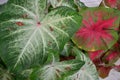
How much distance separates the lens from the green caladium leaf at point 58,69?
1.04 metres

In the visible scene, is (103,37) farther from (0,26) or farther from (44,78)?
(0,26)

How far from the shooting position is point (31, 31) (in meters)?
0.98

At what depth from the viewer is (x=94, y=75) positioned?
1223 mm

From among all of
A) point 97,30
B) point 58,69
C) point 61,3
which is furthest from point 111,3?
point 58,69

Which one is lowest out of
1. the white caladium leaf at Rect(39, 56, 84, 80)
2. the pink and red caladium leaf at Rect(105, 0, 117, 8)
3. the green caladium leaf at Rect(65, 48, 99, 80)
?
the green caladium leaf at Rect(65, 48, 99, 80)

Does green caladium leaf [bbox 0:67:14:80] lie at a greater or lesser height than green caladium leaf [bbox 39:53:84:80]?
lesser

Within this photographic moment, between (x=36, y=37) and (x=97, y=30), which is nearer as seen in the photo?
(x=36, y=37)

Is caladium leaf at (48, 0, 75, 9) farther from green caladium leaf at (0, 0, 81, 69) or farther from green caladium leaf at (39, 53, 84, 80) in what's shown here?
green caladium leaf at (39, 53, 84, 80)

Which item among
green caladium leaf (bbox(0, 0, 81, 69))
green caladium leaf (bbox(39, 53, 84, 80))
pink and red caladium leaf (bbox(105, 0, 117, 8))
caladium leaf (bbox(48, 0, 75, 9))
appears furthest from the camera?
pink and red caladium leaf (bbox(105, 0, 117, 8))

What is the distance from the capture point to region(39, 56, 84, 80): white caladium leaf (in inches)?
41.1

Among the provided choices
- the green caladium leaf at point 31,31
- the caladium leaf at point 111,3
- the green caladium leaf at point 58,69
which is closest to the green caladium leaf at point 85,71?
the green caladium leaf at point 58,69

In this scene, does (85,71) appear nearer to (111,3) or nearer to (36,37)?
(36,37)

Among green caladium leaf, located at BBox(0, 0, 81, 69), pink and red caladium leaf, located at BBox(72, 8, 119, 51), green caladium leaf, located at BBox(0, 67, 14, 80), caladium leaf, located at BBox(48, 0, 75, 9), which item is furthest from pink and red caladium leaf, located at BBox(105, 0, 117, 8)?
green caladium leaf, located at BBox(0, 67, 14, 80)

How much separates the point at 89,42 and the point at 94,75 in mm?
154
